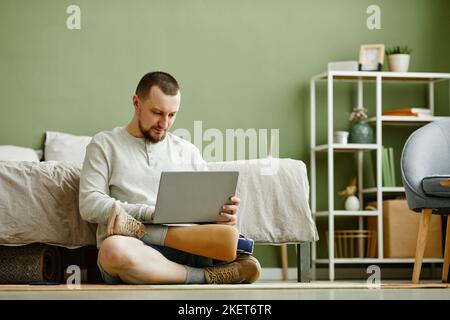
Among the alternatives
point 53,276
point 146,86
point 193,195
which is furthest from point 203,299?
point 53,276

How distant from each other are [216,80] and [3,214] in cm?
249

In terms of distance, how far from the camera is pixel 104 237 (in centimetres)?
292

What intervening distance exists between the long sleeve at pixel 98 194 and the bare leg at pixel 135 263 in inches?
4.0

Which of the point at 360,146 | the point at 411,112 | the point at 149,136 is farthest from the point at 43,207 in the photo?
the point at 411,112

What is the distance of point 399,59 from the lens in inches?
210

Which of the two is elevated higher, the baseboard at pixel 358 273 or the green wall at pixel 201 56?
the green wall at pixel 201 56

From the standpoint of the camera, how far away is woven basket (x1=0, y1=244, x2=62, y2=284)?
10.3ft

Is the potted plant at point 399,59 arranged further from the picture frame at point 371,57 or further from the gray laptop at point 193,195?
the gray laptop at point 193,195

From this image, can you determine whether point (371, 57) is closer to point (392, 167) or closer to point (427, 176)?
point (392, 167)

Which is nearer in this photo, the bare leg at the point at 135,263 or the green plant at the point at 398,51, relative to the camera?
the bare leg at the point at 135,263

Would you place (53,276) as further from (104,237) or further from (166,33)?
Result: (166,33)

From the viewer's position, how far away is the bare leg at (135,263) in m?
2.79
